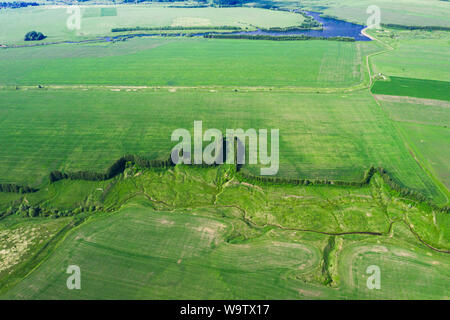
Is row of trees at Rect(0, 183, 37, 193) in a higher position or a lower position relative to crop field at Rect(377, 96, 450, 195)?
lower

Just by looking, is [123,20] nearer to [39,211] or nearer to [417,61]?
[417,61]

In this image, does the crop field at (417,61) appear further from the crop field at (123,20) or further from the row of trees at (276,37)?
the crop field at (123,20)

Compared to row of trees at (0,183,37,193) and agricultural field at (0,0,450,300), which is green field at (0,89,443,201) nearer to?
agricultural field at (0,0,450,300)

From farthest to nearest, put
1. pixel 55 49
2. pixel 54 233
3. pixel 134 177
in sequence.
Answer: pixel 55 49, pixel 134 177, pixel 54 233

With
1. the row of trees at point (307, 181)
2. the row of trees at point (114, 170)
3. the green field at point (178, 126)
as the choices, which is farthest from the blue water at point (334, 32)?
the row of trees at point (114, 170)

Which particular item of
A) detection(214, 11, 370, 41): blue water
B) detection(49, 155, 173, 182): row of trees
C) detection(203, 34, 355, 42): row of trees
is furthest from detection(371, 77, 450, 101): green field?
detection(49, 155, 173, 182): row of trees

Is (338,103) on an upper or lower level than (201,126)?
upper
